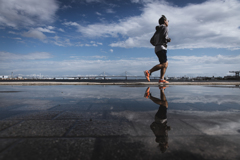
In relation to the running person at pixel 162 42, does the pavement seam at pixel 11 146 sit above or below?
below

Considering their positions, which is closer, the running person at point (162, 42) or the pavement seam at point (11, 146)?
the pavement seam at point (11, 146)

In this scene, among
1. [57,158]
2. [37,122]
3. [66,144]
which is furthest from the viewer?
[37,122]

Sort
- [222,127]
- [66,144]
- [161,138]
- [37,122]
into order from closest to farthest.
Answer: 1. [66,144]
2. [161,138]
3. [222,127]
4. [37,122]

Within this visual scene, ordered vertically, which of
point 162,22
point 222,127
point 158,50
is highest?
point 162,22

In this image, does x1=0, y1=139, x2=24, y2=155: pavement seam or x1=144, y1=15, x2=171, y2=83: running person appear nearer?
x1=0, y1=139, x2=24, y2=155: pavement seam

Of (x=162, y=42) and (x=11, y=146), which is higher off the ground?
(x=162, y=42)

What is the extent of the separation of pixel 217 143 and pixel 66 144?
4.88 ft

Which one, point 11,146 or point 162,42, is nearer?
point 11,146

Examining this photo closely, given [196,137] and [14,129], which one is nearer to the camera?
[196,137]

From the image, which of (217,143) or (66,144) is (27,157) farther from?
A: (217,143)

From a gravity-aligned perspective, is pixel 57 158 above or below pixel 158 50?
below

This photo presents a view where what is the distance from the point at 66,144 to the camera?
1464mm

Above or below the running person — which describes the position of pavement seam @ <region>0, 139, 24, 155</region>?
below

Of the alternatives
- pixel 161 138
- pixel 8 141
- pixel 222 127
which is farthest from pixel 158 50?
pixel 8 141
